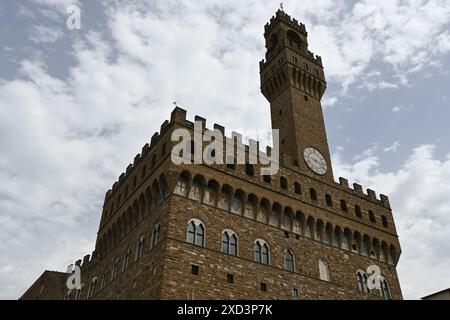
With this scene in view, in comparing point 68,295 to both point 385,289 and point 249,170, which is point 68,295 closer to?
point 249,170

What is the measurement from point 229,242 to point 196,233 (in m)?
1.99

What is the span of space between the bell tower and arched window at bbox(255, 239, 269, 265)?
22.4ft

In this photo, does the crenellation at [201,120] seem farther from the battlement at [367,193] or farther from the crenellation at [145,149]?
the battlement at [367,193]

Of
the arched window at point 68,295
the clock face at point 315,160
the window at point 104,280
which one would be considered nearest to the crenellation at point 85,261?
the arched window at point 68,295

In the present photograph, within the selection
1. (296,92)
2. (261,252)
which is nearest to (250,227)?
(261,252)

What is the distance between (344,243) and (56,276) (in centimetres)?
2354

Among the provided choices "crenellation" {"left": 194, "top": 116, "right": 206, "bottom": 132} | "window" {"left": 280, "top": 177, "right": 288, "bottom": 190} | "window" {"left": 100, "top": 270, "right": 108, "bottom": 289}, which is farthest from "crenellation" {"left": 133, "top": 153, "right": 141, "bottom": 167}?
"window" {"left": 280, "top": 177, "right": 288, "bottom": 190}

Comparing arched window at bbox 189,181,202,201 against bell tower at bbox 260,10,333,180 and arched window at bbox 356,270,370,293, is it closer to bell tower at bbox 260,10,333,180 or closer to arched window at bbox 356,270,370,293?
bell tower at bbox 260,10,333,180

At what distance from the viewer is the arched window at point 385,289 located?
2722 cm

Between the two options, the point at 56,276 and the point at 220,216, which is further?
the point at 56,276

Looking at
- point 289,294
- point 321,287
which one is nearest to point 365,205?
point 321,287

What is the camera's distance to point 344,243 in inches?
1067
